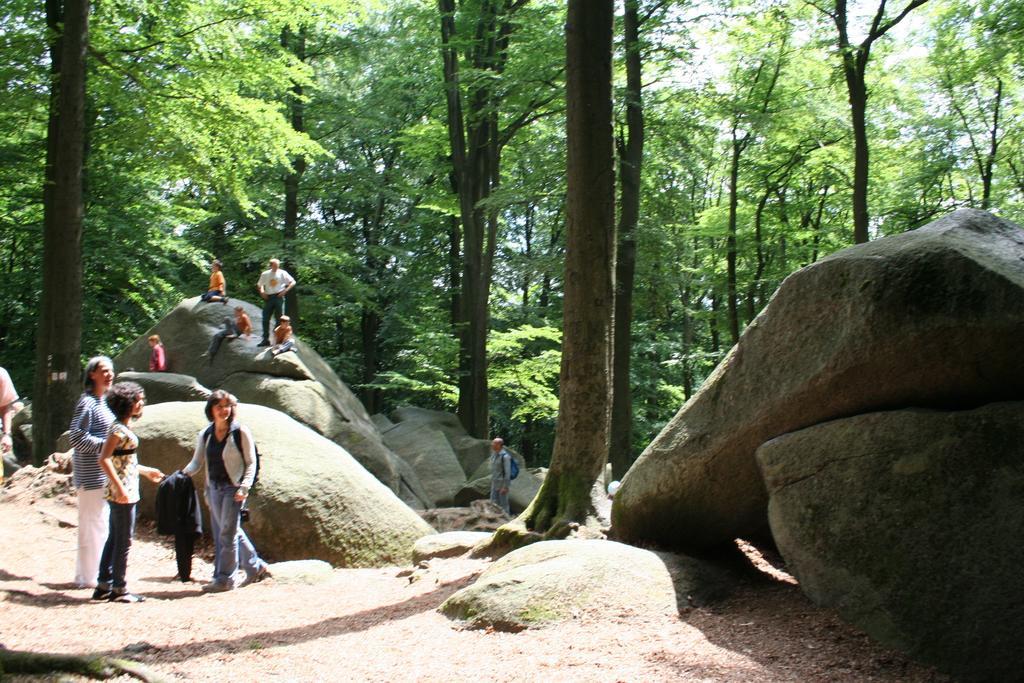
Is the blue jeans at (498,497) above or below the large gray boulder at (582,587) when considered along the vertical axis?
below

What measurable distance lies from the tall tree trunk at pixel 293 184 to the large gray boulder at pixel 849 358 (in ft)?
65.2

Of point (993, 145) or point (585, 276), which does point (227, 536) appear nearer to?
point (585, 276)

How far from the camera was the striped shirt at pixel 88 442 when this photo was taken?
699cm

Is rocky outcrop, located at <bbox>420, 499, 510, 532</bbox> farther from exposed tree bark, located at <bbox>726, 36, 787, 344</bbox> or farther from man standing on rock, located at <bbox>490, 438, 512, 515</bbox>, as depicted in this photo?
exposed tree bark, located at <bbox>726, 36, 787, 344</bbox>

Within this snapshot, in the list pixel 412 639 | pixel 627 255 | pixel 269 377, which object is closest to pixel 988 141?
pixel 627 255

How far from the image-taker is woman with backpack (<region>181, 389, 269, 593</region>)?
25.8 feet

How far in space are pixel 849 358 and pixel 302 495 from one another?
635 centimetres

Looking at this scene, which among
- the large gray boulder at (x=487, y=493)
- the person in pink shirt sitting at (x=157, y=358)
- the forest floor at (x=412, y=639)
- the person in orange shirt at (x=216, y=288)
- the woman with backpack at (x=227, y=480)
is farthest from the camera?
the large gray boulder at (x=487, y=493)

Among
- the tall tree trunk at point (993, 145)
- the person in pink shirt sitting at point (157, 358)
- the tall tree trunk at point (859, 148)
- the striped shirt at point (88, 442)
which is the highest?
the tall tree trunk at point (993, 145)

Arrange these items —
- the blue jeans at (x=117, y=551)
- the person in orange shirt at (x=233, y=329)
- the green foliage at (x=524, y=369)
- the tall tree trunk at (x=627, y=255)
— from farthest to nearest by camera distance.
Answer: the green foliage at (x=524, y=369)
the tall tree trunk at (x=627, y=255)
the person in orange shirt at (x=233, y=329)
the blue jeans at (x=117, y=551)

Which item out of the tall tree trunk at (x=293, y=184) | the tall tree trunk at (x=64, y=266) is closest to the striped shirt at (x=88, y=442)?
the tall tree trunk at (x=64, y=266)

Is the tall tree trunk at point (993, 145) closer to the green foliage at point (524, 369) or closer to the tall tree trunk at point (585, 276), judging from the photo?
the green foliage at point (524, 369)

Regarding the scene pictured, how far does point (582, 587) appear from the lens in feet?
19.0

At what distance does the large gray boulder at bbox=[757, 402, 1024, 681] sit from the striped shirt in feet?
17.9
